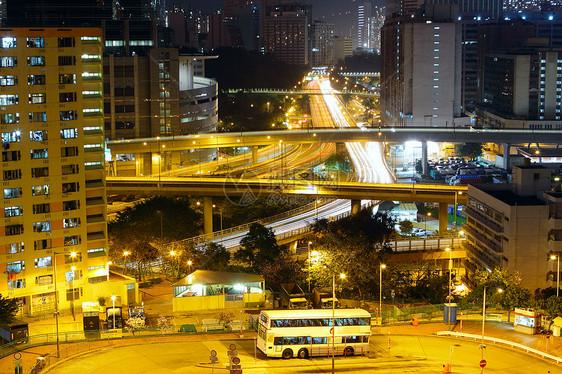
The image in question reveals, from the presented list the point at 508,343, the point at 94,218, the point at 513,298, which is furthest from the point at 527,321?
the point at 94,218

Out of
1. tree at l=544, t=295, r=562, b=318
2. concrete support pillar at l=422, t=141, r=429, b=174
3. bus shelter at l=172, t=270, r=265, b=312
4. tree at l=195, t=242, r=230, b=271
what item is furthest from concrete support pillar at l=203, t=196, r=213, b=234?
concrete support pillar at l=422, t=141, r=429, b=174

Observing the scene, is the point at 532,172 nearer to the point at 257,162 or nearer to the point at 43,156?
the point at 43,156

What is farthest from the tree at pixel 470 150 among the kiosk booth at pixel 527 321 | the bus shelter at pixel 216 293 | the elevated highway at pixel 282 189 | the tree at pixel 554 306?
the kiosk booth at pixel 527 321

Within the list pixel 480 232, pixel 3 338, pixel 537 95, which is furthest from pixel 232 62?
pixel 3 338

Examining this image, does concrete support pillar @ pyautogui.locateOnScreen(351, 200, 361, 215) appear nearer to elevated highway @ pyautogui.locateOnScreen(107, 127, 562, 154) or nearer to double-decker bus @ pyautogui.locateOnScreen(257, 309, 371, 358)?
elevated highway @ pyautogui.locateOnScreen(107, 127, 562, 154)

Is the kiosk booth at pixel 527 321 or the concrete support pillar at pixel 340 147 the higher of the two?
the kiosk booth at pixel 527 321

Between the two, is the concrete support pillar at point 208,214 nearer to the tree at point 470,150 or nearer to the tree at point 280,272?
the tree at point 280,272
